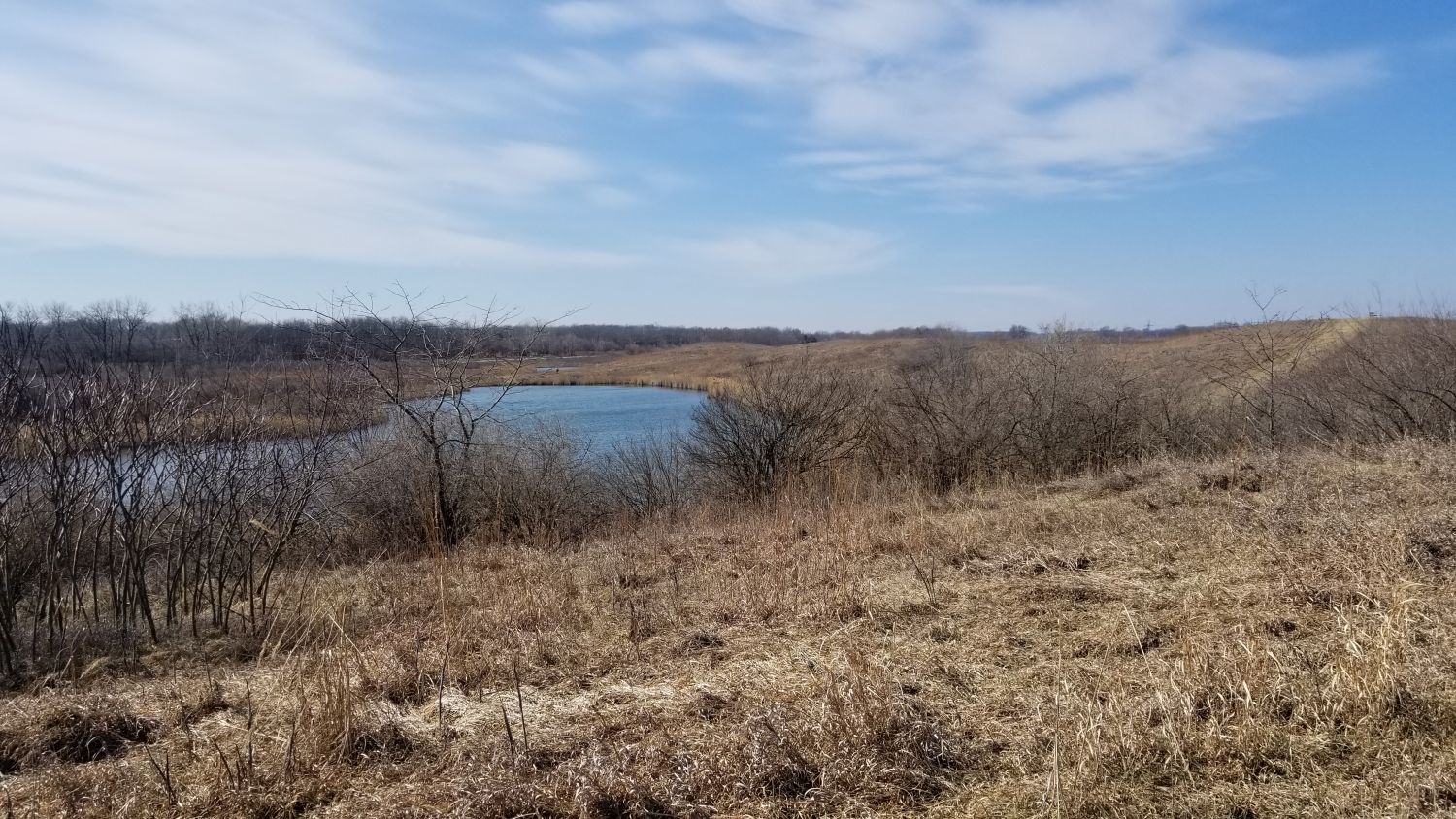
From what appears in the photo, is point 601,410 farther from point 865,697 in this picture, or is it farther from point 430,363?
point 865,697

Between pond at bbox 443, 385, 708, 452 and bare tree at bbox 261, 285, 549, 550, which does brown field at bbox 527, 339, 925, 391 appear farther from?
bare tree at bbox 261, 285, 549, 550

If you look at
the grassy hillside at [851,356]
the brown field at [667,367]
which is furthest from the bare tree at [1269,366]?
the brown field at [667,367]

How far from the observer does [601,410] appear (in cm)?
3500

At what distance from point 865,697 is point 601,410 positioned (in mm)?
31937

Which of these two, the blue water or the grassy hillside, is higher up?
the grassy hillside

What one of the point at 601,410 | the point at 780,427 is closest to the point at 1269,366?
the point at 780,427

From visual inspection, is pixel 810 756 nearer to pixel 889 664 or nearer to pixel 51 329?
pixel 889 664

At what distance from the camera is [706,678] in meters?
4.45

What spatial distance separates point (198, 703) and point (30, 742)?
0.68 m

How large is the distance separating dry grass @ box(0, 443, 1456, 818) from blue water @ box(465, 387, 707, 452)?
11.2 m

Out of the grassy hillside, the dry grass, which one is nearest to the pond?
the grassy hillside

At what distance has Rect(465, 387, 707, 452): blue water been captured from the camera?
20234 mm

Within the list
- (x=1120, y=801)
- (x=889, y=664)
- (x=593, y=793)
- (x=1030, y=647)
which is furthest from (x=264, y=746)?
(x=1030, y=647)

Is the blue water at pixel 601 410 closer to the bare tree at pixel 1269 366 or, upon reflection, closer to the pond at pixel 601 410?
the pond at pixel 601 410
